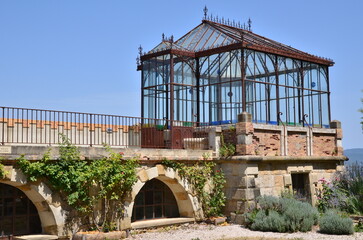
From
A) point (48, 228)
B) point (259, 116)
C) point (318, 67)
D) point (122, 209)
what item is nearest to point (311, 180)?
point (259, 116)

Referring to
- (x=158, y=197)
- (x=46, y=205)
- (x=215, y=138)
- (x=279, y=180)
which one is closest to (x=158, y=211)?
(x=158, y=197)

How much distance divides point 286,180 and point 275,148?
1.10 m

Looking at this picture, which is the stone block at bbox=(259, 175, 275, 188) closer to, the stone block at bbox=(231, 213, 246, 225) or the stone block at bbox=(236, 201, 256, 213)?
the stone block at bbox=(236, 201, 256, 213)

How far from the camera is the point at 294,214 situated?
45.4 feet

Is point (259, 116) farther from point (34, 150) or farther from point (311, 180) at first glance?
point (34, 150)

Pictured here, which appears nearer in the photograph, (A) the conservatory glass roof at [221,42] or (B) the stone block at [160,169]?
(B) the stone block at [160,169]

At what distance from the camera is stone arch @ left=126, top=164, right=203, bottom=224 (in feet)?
45.3

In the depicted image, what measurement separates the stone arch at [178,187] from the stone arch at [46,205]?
248 cm

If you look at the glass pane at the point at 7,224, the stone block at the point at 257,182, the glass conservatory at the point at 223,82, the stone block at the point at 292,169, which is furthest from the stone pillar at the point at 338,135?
the glass pane at the point at 7,224

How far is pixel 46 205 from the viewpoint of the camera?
11977 millimetres

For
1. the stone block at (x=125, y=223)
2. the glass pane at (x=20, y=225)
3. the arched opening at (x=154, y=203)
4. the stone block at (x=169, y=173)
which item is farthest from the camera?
the arched opening at (x=154, y=203)

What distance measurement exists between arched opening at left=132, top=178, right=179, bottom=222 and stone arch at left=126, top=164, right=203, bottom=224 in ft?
0.96

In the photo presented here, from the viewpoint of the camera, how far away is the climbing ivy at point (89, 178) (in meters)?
11.7

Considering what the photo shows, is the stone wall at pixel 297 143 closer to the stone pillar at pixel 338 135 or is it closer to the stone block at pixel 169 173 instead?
the stone pillar at pixel 338 135
